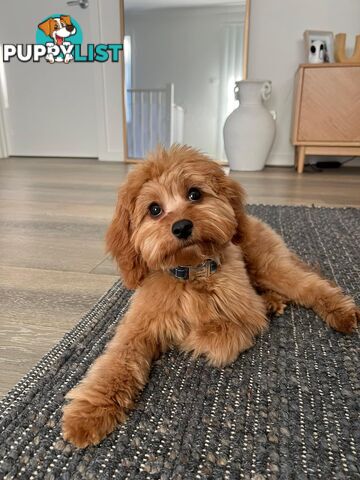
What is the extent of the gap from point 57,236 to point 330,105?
8.41 feet

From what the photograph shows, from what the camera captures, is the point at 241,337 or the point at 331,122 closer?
the point at 241,337

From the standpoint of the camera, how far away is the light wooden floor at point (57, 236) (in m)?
1.11

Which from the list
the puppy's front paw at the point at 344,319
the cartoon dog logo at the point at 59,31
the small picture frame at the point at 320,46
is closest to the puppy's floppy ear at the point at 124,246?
the puppy's front paw at the point at 344,319

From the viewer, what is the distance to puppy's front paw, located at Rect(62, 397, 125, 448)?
2.27 feet

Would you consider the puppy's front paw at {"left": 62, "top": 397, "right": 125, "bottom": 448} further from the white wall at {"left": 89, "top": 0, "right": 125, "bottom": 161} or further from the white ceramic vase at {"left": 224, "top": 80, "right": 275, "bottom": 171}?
the white wall at {"left": 89, "top": 0, "right": 125, "bottom": 161}

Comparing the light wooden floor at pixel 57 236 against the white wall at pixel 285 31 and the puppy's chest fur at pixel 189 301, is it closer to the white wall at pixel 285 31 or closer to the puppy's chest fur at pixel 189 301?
the puppy's chest fur at pixel 189 301

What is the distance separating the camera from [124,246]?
38.2 inches

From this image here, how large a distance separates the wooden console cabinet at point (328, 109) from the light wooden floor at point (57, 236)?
1.00 ft

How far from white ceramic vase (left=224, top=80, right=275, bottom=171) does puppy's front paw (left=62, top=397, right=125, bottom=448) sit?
3.19 m

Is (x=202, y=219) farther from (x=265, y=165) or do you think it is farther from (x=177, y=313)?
(x=265, y=165)

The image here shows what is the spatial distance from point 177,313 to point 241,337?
16 cm

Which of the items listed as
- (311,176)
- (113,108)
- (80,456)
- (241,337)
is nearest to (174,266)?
(241,337)

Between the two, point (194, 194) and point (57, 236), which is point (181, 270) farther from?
point (57, 236)

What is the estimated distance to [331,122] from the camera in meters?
3.29
